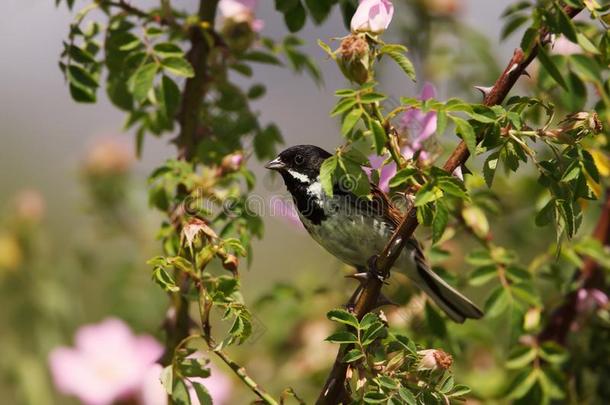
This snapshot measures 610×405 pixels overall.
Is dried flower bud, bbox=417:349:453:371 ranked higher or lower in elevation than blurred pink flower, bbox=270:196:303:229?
higher

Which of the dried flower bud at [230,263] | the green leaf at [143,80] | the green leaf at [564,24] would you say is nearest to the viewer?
the green leaf at [564,24]

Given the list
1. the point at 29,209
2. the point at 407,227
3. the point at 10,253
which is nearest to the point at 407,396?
the point at 407,227

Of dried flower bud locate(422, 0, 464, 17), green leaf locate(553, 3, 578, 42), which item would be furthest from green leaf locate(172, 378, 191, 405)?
dried flower bud locate(422, 0, 464, 17)

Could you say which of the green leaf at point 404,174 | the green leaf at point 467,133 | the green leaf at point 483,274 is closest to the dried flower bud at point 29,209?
the green leaf at point 483,274

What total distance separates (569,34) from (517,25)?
92 centimetres

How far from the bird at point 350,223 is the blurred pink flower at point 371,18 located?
0.68m

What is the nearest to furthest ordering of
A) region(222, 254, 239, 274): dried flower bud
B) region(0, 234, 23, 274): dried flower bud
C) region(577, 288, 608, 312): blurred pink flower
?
1. region(222, 254, 239, 274): dried flower bud
2. region(577, 288, 608, 312): blurred pink flower
3. region(0, 234, 23, 274): dried flower bud

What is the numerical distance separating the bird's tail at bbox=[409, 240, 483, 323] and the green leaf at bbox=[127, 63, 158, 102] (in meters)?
0.75

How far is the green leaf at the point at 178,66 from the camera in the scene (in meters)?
2.00

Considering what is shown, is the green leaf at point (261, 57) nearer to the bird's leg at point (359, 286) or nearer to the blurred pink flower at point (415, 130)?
the blurred pink flower at point (415, 130)

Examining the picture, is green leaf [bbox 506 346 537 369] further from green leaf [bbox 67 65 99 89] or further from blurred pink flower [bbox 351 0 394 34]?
green leaf [bbox 67 65 99 89]

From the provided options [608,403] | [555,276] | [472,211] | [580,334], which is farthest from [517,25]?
[608,403]

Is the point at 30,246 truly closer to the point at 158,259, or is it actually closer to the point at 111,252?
the point at 111,252

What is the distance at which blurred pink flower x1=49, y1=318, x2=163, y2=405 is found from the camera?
2.43m
